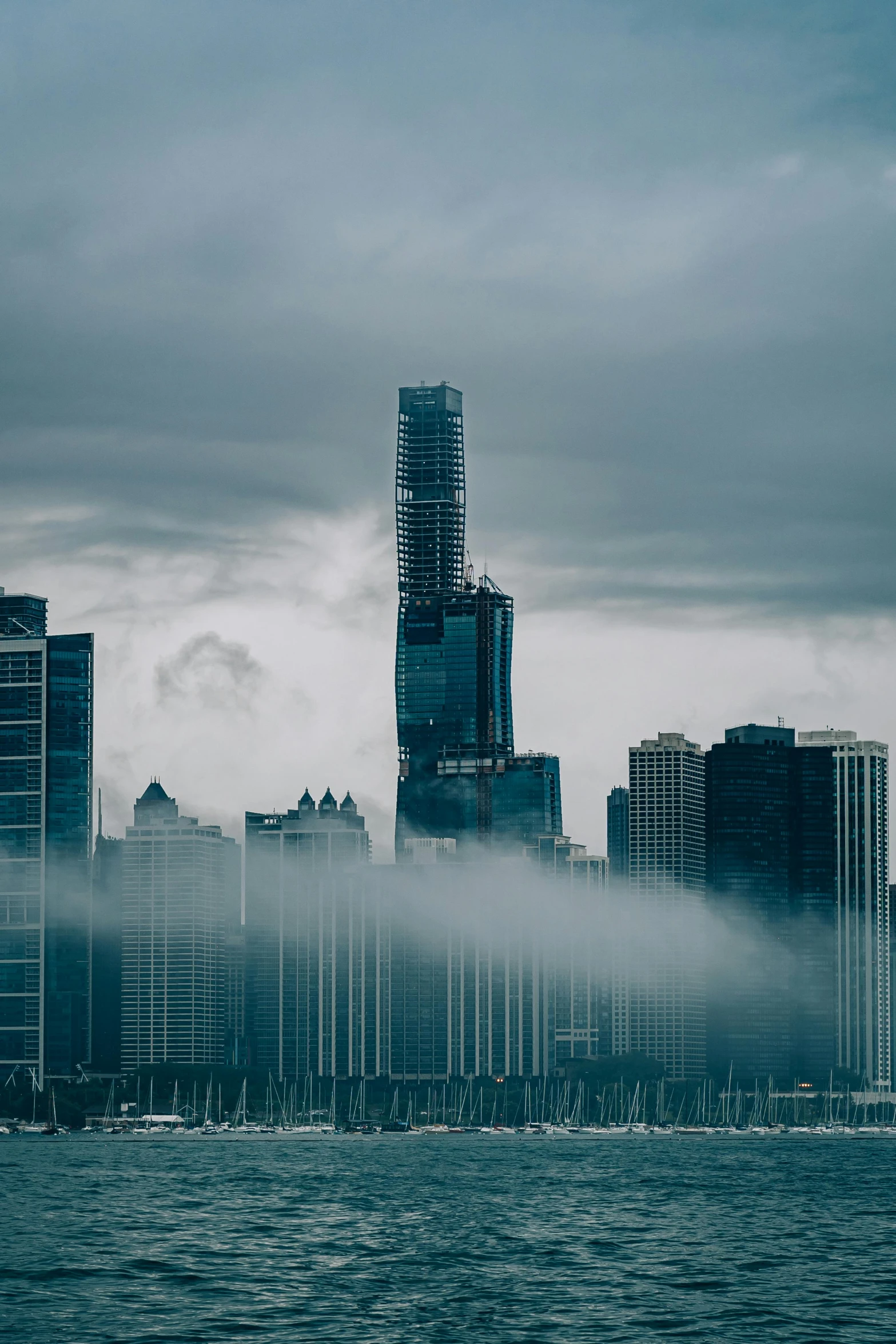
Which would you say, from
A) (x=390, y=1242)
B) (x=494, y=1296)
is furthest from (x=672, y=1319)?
(x=390, y=1242)

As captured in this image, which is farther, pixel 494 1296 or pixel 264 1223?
pixel 264 1223

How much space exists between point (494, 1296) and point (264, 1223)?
53623mm

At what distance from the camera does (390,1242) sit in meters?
158

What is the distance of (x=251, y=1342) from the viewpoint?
103562 mm

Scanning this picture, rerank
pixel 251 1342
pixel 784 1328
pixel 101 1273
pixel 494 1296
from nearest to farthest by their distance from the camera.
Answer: pixel 251 1342, pixel 784 1328, pixel 494 1296, pixel 101 1273

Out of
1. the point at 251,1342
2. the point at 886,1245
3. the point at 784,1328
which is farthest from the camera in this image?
the point at 886,1245

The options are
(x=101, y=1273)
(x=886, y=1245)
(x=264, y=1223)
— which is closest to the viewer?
(x=101, y=1273)

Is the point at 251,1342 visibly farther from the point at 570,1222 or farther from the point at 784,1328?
the point at 570,1222

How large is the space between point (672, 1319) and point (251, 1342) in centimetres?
2325

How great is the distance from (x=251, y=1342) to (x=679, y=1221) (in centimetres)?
8738

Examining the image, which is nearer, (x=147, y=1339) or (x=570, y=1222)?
(x=147, y=1339)

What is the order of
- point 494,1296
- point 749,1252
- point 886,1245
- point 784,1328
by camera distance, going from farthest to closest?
1. point 886,1245
2. point 749,1252
3. point 494,1296
4. point 784,1328

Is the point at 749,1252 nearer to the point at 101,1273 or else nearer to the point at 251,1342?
the point at 101,1273

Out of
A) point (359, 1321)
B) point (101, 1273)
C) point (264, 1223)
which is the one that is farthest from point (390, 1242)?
point (359, 1321)
